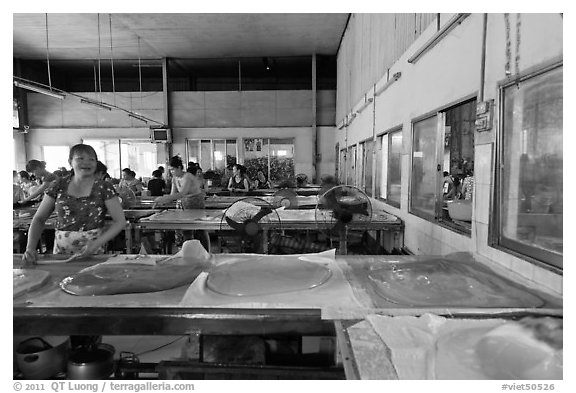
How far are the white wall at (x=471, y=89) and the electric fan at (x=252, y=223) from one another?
5.27 ft

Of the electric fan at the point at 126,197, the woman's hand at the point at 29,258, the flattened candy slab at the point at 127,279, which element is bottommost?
the flattened candy slab at the point at 127,279

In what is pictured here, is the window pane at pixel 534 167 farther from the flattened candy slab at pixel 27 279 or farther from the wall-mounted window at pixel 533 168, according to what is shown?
the flattened candy slab at pixel 27 279

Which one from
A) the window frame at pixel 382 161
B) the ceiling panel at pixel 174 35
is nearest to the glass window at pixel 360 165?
the window frame at pixel 382 161

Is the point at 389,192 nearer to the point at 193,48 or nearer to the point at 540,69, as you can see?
the point at 540,69

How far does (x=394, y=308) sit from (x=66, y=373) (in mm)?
1868

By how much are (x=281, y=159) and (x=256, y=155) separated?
2.79 ft

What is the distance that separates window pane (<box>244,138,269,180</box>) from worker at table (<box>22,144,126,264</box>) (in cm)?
992

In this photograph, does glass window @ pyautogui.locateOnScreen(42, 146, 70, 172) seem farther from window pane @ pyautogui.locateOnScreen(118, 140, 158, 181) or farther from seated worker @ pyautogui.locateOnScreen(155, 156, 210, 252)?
seated worker @ pyautogui.locateOnScreen(155, 156, 210, 252)

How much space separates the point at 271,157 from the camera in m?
12.8

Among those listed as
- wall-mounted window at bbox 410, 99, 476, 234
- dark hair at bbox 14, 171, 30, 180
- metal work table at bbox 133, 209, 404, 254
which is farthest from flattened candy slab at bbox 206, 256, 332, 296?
dark hair at bbox 14, 171, 30, 180

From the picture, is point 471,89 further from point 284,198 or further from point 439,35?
point 284,198

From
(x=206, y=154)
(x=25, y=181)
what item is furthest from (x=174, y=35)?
(x=25, y=181)

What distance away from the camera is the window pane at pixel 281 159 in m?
12.8

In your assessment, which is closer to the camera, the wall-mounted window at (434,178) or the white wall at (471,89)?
the white wall at (471,89)
